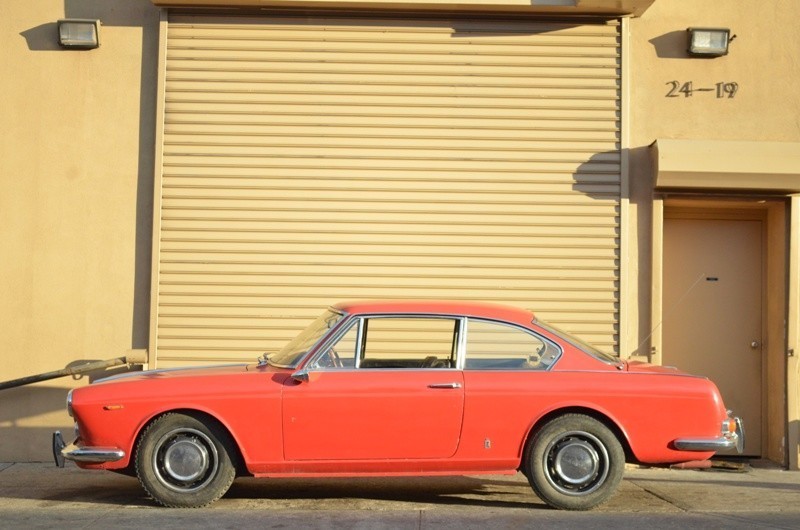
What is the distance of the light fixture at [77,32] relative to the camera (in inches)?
404

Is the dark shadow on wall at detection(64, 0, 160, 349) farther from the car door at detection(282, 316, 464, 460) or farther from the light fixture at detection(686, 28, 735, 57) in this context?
the light fixture at detection(686, 28, 735, 57)

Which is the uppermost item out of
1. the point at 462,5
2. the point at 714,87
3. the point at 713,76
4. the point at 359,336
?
the point at 462,5

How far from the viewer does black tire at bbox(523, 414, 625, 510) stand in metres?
→ 7.44

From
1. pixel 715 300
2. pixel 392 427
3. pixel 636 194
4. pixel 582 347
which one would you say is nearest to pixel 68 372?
pixel 392 427

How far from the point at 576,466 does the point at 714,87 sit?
15.1 ft

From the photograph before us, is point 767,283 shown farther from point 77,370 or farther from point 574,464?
point 77,370

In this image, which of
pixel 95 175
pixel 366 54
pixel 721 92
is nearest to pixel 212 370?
pixel 95 175

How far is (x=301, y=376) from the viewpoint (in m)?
7.48

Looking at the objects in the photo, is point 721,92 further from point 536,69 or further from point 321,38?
point 321,38

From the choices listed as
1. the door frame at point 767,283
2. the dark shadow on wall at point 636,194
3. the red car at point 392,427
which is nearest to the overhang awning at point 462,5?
the dark shadow on wall at point 636,194

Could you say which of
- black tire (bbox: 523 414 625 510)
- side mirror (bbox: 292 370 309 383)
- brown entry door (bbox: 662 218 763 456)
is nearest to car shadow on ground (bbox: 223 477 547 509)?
black tire (bbox: 523 414 625 510)

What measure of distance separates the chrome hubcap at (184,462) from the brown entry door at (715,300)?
508 centimetres

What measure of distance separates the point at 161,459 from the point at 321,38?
4642mm

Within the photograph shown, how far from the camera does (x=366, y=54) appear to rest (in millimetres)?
10422
